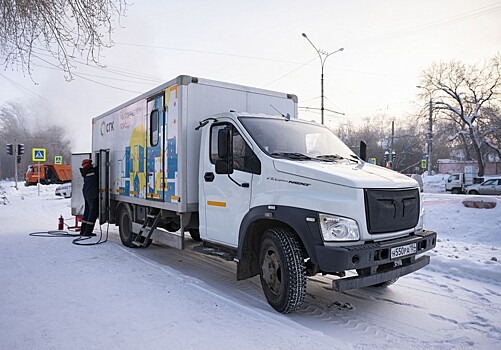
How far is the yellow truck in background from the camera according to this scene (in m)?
45.2

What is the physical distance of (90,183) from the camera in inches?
404

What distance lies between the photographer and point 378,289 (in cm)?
610

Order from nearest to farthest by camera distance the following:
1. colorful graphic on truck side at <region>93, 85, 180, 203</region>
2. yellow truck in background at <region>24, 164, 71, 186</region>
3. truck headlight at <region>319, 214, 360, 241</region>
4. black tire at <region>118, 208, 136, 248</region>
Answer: truck headlight at <region>319, 214, 360, 241</region>
colorful graphic on truck side at <region>93, 85, 180, 203</region>
black tire at <region>118, 208, 136, 248</region>
yellow truck in background at <region>24, 164, 71, 186</region>

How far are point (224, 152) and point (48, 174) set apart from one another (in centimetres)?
4774

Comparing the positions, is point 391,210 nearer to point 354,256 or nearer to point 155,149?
point 354,256

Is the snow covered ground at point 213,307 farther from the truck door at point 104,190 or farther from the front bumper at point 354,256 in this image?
the truck door at point 104,190

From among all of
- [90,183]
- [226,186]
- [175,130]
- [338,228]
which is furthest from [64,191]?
[338,228]

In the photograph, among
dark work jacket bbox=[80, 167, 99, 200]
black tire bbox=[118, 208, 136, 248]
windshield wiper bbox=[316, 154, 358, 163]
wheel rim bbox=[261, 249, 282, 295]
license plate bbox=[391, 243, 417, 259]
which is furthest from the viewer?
dark work jacket bbox=[80, 167, 99, 200]

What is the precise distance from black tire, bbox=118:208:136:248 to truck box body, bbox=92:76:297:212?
1.79ft

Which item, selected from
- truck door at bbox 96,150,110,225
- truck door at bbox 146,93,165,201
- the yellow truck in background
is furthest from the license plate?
the yellow truck in background

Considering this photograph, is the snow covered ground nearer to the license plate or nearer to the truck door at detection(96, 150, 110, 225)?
the license plate

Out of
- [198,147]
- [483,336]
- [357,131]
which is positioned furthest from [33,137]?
[483,336]

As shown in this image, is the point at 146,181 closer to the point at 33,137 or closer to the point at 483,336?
the point at 483,336

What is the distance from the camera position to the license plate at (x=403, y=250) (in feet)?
15.4
